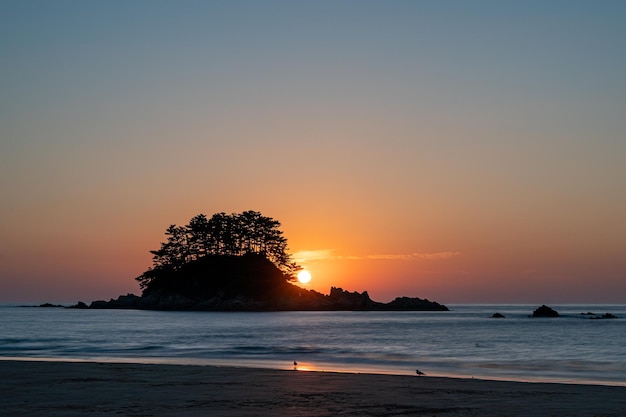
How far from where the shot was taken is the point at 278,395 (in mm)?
24281

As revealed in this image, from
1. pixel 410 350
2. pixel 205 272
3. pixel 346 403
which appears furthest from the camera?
pixel 205 272

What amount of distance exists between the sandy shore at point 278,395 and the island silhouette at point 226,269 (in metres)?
152

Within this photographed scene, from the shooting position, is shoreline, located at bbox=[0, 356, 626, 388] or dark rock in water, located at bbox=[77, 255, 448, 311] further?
dark rock in water, located at bbox=[77, 255, 448, 311]

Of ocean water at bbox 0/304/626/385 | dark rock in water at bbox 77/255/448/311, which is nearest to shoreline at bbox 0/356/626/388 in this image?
ocean water at bbox 0/304/626/385

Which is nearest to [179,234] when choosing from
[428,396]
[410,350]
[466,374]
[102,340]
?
[102,340]

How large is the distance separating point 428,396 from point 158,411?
951 cm

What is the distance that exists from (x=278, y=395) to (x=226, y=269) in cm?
16304

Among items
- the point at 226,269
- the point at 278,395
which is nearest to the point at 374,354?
the point at 278,395

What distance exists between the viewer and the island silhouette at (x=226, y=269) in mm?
185625

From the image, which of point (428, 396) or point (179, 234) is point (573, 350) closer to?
point (428, 396)

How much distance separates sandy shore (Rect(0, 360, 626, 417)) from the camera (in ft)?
67.5

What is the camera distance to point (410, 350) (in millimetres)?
63312

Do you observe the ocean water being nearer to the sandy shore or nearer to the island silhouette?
the sandy shore

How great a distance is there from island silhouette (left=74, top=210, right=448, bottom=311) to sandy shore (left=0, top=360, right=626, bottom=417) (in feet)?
500
